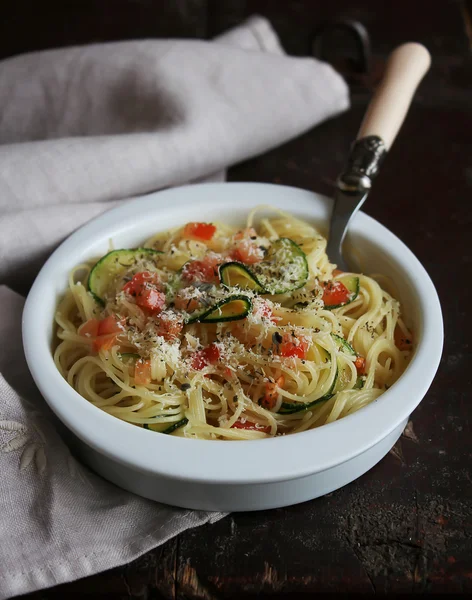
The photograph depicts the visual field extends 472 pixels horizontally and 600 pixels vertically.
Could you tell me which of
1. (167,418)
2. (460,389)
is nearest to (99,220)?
(167,418)

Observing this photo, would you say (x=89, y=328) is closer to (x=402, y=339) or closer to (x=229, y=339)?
(x=229, y=339)

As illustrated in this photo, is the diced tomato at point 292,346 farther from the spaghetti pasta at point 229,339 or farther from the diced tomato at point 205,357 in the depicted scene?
the diced tomato at point 205,357

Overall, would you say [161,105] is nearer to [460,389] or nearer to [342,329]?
[342,329]

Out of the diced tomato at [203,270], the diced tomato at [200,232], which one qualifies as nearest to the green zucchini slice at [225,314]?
the diced tomato at [203,270]

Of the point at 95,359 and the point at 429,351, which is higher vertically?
the point at 429,351

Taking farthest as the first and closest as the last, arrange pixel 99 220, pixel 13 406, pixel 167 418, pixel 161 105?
1. pixel 161 105
2. pixel 99 220
3. pixel 13 406
4. pixel 167 418

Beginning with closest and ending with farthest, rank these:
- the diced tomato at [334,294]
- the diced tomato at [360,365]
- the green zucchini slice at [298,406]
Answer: the green zucchini slice at [298,406]
the diced tomato at [360,365]
the diced tomato at [334,294]
